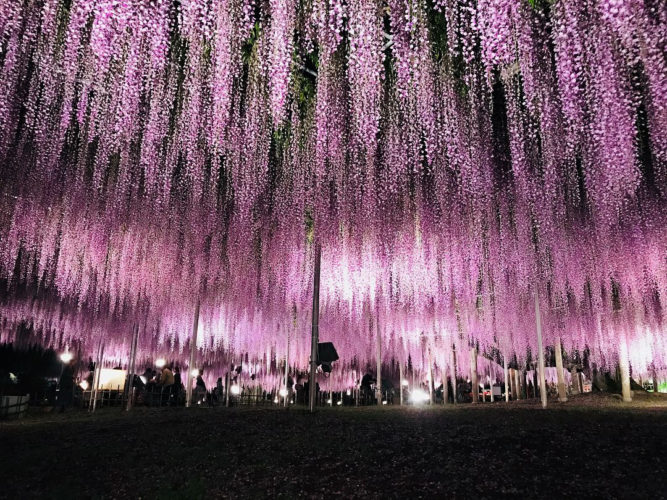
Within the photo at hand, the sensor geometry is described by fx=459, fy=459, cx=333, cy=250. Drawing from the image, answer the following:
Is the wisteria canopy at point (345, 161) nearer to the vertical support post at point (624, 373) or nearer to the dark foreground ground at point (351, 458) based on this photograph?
the vertical support post at point (624, 373)

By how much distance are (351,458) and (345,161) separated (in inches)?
199

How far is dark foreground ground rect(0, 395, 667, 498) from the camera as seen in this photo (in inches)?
202

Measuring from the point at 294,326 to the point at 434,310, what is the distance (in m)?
6.19

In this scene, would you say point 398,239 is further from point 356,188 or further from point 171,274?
point 171,274

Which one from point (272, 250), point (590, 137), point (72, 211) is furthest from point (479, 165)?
point (72, 211)

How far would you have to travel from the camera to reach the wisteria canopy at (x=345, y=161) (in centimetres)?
461

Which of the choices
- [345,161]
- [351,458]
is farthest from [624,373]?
[351,458]

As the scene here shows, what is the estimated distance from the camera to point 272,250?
1265 cm

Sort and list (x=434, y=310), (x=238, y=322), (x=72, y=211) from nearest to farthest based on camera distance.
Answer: (x=72, y=211) < (x=434, y=310) < (x=238, y=322)

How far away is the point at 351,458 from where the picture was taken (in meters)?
5.94

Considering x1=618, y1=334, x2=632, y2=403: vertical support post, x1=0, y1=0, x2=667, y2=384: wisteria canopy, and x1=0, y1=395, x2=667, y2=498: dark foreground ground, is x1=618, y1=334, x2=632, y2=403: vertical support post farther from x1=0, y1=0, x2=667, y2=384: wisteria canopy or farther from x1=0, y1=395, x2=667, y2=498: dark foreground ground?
x1=0, y1=395, x2=667, y2=498: dark foreground ground

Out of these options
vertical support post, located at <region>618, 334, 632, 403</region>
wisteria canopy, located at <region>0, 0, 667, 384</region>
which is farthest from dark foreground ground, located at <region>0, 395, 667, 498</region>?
vertical support post, located at <region>618, 334, 632, 403</region>

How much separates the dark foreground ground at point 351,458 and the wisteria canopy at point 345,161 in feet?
12.4

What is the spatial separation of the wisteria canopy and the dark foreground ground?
379 centimetres
